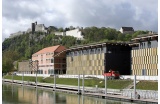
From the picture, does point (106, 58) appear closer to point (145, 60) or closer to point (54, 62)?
→ point (145, 60)

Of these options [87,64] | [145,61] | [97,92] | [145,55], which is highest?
[145,55]

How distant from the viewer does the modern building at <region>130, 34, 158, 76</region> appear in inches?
2464

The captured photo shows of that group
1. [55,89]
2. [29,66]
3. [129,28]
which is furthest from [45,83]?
[129,28]

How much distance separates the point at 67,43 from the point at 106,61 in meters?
99.7

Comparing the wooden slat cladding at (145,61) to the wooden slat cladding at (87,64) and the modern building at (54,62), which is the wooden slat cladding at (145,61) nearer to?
the wooden slat cladding at (87,64)

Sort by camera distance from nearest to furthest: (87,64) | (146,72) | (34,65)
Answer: (146,72)
(87,64)
(34,65)

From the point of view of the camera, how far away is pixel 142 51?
2625 inches

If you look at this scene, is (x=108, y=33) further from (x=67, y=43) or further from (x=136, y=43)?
(x=136, y=43)

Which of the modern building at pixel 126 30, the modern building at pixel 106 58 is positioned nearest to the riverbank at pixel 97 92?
the modern building at pixel 106 58

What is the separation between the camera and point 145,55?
65688 millimetres

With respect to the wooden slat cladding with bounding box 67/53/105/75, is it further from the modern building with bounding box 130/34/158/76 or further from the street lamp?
the street lamp

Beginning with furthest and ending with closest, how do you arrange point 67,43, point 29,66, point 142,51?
point 67,43, point 29,66, point 142,51

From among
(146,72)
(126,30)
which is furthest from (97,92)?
(126,30)

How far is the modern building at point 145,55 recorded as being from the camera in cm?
6259
